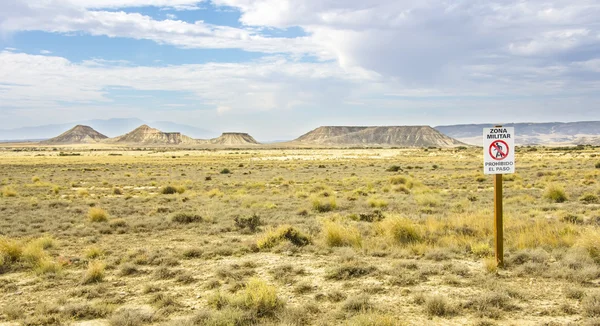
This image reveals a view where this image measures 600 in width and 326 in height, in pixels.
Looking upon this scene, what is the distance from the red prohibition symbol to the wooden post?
39cm

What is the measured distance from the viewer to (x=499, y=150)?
7.96m

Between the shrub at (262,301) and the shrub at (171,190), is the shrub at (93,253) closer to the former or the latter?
the shrub at (262,301)

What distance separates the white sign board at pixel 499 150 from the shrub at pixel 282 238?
5.14 meters

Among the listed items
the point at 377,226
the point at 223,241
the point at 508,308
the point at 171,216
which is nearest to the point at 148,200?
the point at 171,216

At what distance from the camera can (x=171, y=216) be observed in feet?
52.1

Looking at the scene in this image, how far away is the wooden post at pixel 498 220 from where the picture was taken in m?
8.05

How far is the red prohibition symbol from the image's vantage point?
7.92 m

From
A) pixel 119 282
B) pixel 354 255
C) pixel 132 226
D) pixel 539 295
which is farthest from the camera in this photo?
pixel 132 226

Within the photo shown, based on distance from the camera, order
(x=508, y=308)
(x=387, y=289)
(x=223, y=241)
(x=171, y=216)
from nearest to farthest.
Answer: (x=508, y=308), (x=387, y=289), (x=223, y=241), (x=171, y=216)

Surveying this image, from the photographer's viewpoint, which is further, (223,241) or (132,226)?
(132,226)

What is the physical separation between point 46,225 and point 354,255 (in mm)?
11478

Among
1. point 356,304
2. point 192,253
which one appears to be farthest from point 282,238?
point 356,304

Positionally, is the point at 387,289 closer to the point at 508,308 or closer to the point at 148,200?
the point at 508,308

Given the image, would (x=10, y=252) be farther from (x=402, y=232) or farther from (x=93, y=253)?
(x=402, y=232)
